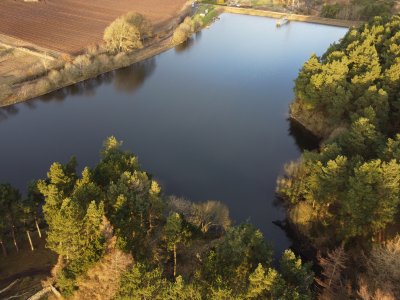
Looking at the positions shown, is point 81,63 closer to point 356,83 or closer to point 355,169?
point 356,83

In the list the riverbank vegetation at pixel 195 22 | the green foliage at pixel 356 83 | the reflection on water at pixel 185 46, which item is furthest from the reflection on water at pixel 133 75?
the green foliage at pixel 356 83

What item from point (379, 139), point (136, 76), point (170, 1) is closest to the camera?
point (379, 139)

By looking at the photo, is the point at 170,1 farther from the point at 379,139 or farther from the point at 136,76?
the point at 379,139

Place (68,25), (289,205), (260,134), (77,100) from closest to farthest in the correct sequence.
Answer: (289,205), (260,134), (77,100), (68,25)

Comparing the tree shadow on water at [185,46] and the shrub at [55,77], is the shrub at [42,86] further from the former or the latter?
the tree shadow on water at [185,46]

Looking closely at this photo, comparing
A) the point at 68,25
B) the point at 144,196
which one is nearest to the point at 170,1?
the point at 68,25
